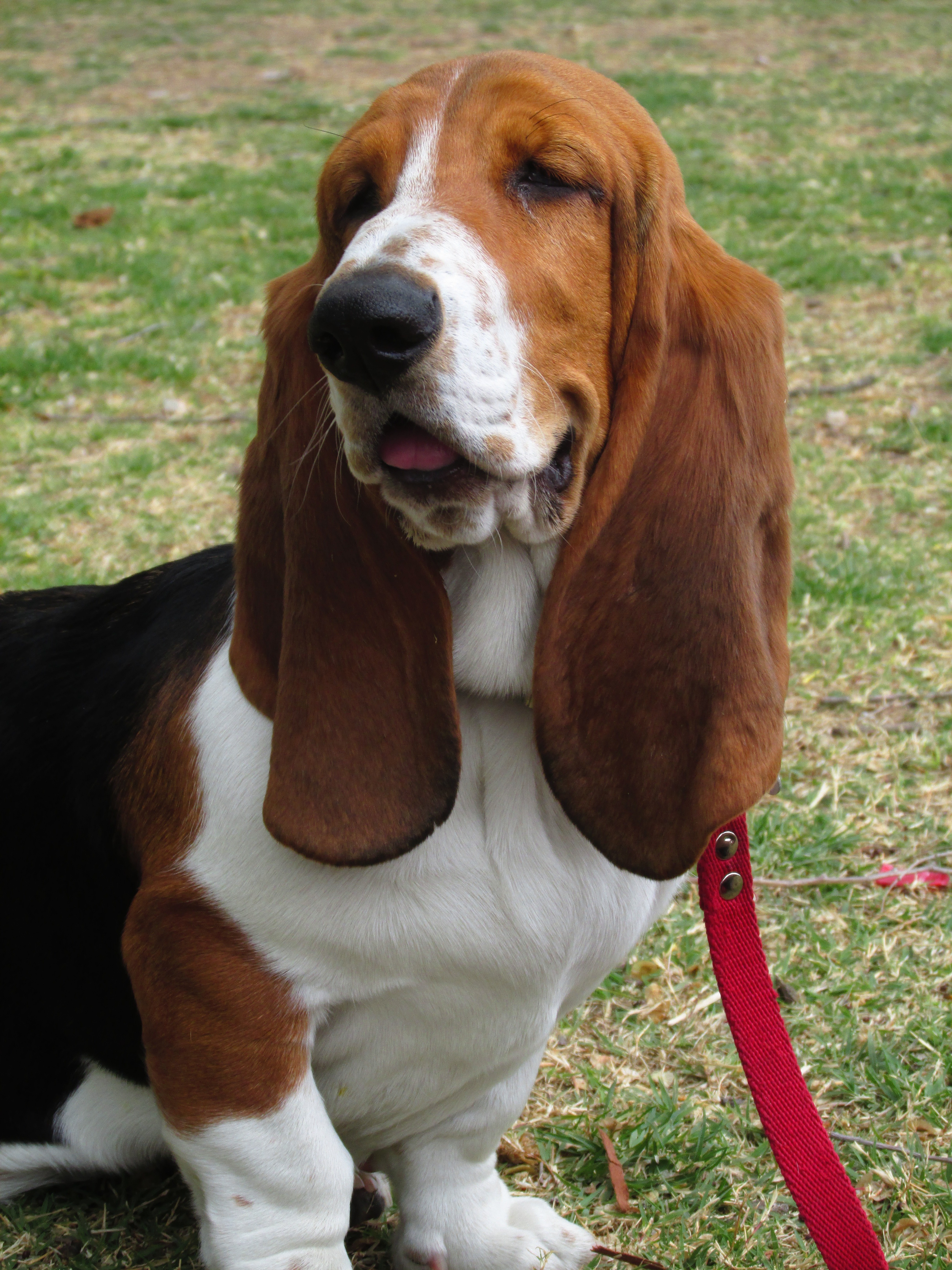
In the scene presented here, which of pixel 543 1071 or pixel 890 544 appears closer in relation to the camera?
pixel 543 1071

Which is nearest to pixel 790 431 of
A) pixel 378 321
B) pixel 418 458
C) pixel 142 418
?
pixel 142 418

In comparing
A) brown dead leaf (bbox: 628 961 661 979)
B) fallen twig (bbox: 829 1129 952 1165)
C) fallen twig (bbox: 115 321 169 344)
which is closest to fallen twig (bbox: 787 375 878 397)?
fallen twig (bbox: 115 321 169 344)

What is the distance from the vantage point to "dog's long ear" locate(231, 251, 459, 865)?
205 cm

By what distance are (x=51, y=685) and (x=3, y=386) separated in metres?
4.67

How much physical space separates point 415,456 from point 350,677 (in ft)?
1.38

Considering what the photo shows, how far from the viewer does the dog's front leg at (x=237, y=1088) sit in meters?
2.19

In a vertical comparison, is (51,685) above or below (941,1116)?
above

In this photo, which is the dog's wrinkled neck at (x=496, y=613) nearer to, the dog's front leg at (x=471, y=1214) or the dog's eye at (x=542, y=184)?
the dog's eye at (x=542, y=184)

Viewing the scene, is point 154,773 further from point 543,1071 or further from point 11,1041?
point 543,1071

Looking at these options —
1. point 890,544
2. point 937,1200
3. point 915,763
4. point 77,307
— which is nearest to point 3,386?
point 77,307

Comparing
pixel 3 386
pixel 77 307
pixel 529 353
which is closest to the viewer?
pixel 529 353

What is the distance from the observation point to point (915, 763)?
4.13 meters

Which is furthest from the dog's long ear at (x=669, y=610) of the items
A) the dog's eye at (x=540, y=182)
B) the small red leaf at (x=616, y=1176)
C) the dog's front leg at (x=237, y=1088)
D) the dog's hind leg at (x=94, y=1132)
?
the dog's hind leg at (x=94, y=1132)

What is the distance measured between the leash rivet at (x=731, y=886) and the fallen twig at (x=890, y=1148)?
0.84 metres
